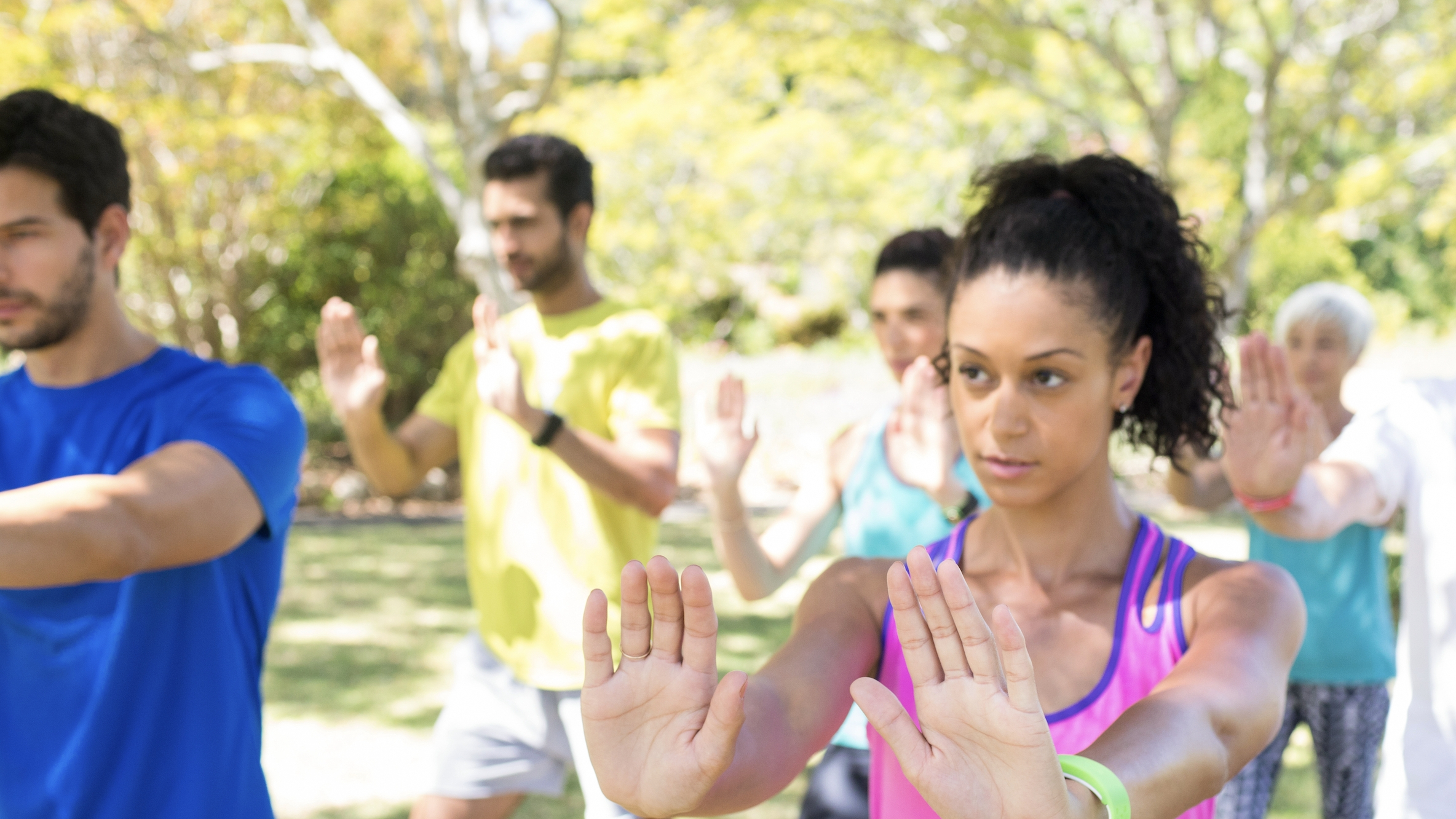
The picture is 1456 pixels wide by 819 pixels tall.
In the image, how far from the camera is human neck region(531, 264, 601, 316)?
3.26 meters

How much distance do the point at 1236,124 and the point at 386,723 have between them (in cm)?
2210

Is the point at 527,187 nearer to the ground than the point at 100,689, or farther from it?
farther from it

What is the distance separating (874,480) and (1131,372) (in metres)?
1.19

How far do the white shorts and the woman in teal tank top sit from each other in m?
0.60

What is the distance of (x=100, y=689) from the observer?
1.90 metres

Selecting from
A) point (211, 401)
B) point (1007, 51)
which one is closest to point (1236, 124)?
point (1007, 51)

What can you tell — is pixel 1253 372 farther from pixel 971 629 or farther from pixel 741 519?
pixel 971 629

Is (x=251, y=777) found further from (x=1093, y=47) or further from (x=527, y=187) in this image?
(x=1093, y=47)

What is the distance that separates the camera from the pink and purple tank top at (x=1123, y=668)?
61.4 inches

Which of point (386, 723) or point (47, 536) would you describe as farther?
point (386, 723)

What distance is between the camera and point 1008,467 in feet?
5.41

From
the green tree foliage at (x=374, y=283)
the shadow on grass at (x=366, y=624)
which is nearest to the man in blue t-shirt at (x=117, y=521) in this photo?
the shadow on grass at (x=366, y=624)

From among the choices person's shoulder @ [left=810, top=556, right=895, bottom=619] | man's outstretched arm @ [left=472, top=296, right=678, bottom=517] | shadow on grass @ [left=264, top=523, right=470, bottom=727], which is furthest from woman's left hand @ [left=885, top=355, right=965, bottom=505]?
shadow on grass @ [left=264, top=523, right=470, bottom=727]

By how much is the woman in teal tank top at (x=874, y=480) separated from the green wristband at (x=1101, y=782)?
4.45ft
